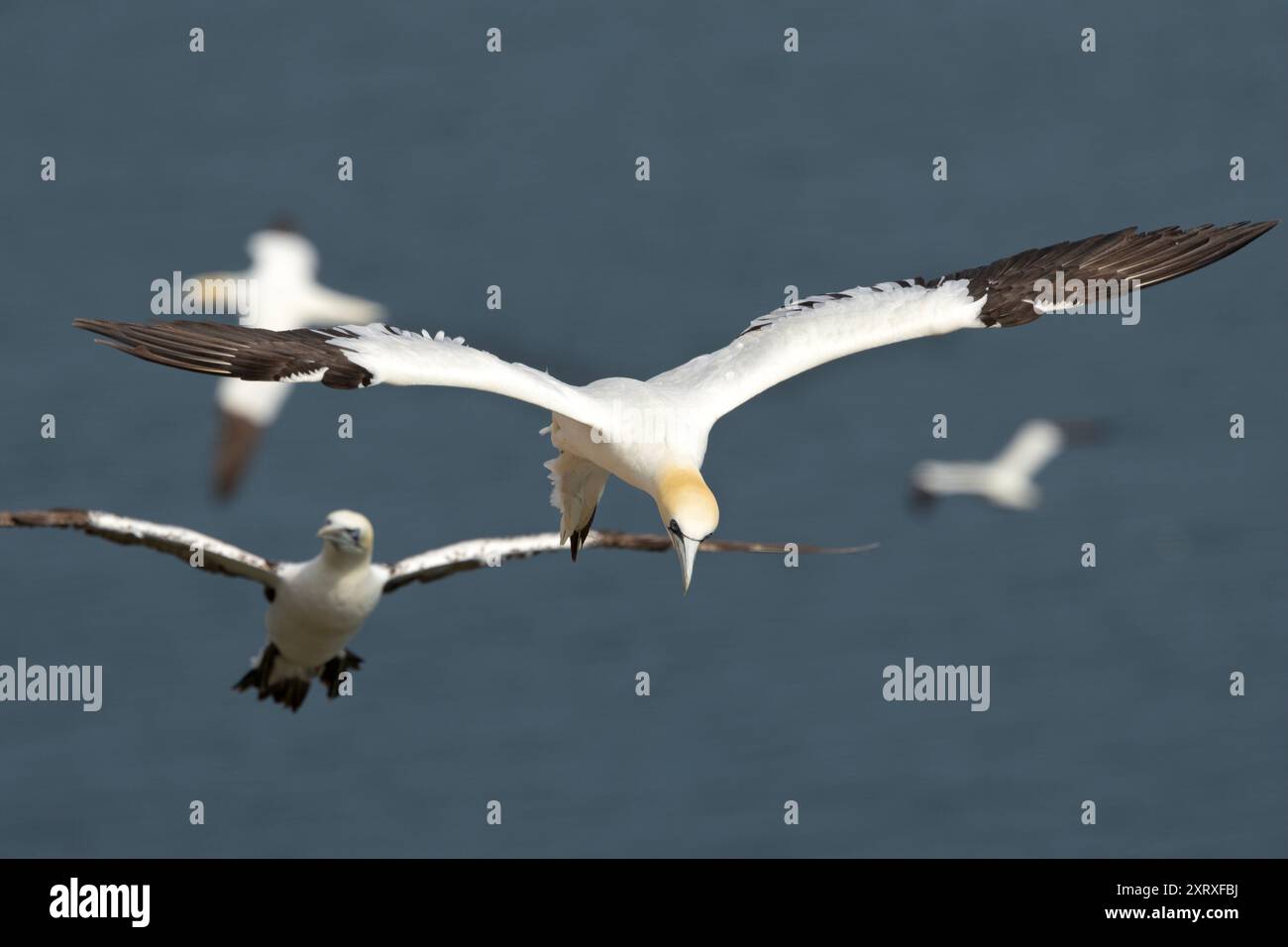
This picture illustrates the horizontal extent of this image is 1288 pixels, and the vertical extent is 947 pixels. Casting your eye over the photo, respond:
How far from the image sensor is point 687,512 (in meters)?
22.5

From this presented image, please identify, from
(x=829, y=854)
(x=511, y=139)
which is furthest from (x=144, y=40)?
(x=829, y=854)

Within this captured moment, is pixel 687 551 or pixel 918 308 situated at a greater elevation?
pixel 918 308

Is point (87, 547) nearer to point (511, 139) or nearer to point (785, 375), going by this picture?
point (511, 139)

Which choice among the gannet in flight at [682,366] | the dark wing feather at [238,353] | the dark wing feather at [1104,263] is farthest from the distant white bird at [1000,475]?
the dark wing feather at [238,353]

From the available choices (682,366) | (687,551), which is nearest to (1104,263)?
(682,366)

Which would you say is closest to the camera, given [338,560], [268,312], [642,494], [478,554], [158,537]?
[158,537]

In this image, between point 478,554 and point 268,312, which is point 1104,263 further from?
point 268,312

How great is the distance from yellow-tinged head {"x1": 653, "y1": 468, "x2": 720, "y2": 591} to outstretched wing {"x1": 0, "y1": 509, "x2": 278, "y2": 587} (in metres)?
5.53

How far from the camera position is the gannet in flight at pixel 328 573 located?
27.5 m

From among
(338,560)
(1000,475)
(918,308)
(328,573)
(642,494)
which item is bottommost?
(328,573)

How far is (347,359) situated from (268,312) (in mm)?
13919
